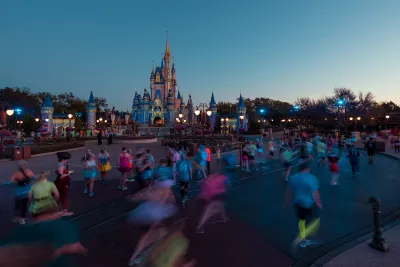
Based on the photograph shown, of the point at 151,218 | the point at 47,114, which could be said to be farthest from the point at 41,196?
the point at 47,114

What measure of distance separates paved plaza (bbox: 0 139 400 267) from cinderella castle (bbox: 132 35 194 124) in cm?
6633

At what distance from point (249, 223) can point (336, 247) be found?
6.70ft

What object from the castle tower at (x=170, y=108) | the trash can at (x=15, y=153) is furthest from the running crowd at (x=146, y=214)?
the castle tower at (x=170, y=108)

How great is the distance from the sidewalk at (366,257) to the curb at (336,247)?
12 centimetres

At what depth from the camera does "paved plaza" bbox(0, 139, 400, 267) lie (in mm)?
5094

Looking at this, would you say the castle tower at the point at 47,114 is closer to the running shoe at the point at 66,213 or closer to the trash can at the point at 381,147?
the running shoe at the point at 66,213

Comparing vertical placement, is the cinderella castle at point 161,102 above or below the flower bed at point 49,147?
above

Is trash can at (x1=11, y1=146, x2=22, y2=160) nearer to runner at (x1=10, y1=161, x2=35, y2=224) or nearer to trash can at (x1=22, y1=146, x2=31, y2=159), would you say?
trash can at (x1=22, y1=146, x2=31, y2=159)

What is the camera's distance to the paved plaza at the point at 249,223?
16.7ft

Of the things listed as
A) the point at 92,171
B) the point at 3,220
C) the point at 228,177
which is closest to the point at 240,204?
the point at 228,177

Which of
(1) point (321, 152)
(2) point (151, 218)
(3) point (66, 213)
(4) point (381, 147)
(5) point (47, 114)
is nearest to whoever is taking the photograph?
(2) point (151, 218)

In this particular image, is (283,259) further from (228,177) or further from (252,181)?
(228,177)

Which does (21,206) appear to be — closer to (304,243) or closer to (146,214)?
(146,214)

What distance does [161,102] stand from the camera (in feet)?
259
